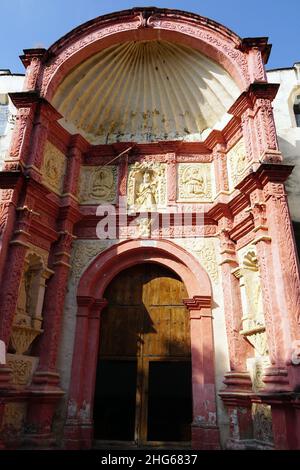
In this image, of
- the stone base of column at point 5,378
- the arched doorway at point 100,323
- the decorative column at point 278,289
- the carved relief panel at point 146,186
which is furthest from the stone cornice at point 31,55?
the stone base of column at point 5,378

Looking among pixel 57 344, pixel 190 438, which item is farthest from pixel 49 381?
pixel 190 438

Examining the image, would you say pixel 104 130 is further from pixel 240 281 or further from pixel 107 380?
pixel 107 380

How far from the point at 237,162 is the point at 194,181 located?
102 centimetres

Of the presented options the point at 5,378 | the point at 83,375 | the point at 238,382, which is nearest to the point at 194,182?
the point at 238,382

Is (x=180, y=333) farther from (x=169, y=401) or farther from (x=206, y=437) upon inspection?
(x=206, y=437)

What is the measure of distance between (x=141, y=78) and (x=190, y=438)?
7494 mm

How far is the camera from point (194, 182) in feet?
25.2

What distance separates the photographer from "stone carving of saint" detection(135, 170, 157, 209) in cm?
754

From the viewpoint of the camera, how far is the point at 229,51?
7453mm

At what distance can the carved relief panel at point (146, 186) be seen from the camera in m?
7.54

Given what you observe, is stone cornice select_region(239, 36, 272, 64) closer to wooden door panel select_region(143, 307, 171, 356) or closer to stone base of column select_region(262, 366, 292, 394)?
wooden door panel select_region(143, 307, 171, 356)

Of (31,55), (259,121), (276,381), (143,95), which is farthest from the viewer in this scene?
(143,95)

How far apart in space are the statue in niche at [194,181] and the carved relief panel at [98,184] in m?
1.58

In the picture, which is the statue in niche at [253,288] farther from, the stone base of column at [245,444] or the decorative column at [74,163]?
the decorative column at [74,163]
